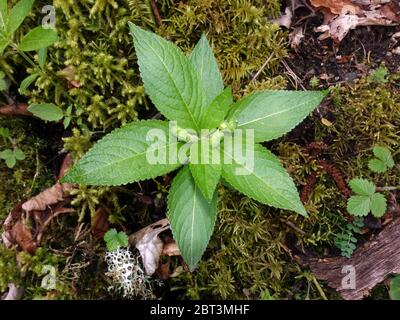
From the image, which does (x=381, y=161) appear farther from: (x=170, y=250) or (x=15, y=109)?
(x=15, y=109)

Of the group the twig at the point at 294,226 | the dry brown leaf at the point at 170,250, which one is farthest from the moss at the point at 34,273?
the twig at the point at 294,226

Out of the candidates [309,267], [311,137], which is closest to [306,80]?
[311,137]

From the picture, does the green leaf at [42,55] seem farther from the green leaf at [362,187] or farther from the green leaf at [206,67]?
the green leaf at [362,187]

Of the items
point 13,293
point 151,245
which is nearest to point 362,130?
point 151,245

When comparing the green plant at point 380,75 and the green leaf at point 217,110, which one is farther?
the green plant at point 380,75

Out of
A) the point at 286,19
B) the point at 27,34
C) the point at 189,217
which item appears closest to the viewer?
the point at 189,217

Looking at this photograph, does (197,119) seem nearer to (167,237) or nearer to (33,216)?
(167,237)

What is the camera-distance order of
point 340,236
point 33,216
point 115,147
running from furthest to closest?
point 33,216 → point 340,236 → point 115,147
